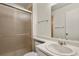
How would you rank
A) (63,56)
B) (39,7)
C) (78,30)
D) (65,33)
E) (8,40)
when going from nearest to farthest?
(63,56), (78,30), (65,33), (8,40), (39,7)

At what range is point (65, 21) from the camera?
127 cm

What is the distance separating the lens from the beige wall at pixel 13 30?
1.41m

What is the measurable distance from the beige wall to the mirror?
655mm

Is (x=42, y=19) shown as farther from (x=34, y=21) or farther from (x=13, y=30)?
(x=13, y=30)

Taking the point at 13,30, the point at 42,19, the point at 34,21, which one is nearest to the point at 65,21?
the point at 42,19

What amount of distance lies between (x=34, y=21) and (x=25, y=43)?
0.63 meters

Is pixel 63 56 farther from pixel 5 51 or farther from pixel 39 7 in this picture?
pixel 39 7

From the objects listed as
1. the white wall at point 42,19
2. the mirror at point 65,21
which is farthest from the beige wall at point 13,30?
the mirror at point 65,21

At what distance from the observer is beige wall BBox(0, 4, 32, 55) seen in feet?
4.64

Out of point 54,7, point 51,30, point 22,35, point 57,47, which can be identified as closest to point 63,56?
point 57,47

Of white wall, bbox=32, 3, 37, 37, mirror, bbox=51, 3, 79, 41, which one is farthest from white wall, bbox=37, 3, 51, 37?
mirror, bbox=51, 3, 79, 41

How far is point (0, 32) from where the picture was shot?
4.53 ft

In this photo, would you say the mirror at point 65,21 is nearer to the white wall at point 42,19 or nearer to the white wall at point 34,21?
the white wall at point 42,19

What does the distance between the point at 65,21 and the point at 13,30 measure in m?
1.09
